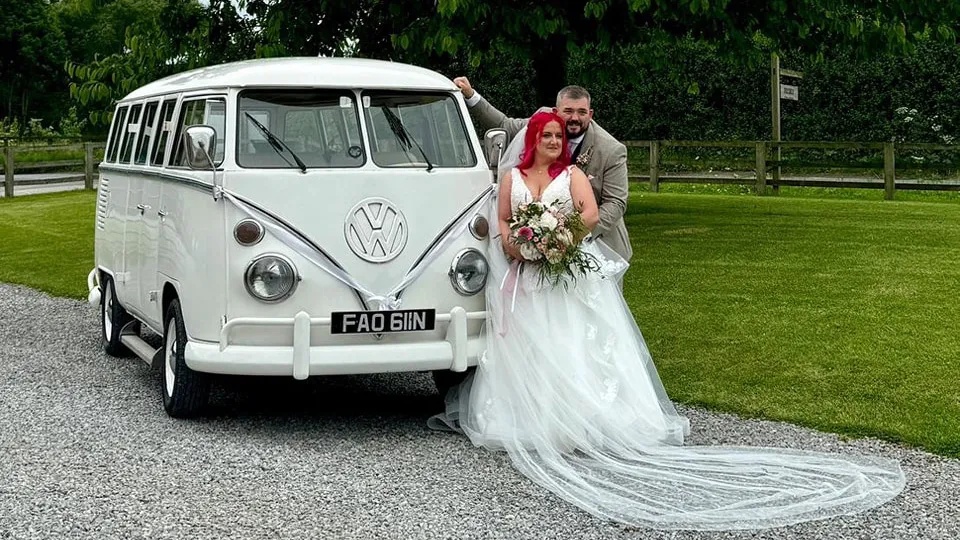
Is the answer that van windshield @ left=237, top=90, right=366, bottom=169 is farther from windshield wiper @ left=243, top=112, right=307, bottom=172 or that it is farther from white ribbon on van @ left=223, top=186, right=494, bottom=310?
white ribbon on van @ left=223, top=186, right=494, bottom=310

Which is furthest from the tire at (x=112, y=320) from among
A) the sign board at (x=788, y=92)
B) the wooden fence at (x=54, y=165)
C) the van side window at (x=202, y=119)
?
the wooden fence at (x=54, y=165)

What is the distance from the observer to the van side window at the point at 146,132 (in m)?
9.08

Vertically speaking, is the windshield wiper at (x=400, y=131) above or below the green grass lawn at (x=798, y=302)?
above

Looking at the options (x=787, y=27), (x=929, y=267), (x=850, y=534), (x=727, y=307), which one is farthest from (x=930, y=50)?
(x=850, y=534)

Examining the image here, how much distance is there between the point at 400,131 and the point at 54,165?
94.1 feet

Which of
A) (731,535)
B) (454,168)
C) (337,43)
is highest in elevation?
(337,43)

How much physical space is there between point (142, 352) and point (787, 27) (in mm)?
9957

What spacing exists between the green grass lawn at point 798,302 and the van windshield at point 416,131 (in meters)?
2.22

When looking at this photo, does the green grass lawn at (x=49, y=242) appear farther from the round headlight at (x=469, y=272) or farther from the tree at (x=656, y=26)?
the round headlight at (x=469, y=272)

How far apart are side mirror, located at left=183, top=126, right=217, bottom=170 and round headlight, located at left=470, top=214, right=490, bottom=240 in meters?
1.53

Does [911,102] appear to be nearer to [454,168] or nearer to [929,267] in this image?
[929,267]

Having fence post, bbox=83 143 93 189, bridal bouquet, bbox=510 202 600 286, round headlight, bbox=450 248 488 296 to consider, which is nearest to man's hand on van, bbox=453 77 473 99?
bridal bouquet, bbox=510 202 600 286

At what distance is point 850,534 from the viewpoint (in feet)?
17.9

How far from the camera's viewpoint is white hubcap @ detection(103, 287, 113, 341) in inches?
412
